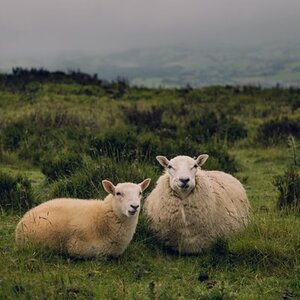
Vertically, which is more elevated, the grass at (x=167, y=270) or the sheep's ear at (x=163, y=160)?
the sheep's ear at (x=163, y=160)

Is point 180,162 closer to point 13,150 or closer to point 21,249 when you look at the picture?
point 21,249

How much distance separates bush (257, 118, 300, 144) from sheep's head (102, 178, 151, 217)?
36.4 ft

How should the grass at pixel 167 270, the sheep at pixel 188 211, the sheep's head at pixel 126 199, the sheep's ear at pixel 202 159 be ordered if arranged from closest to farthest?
the grass at pixel 167 270 → the sheep's head at pixel 126 199 → the sheep at pixel 188 211 → the sheep's ear at pixel 202 159

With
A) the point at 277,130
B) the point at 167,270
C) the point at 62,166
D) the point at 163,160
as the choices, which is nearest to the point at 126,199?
the point at 167,270

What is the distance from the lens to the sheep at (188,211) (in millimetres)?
7875

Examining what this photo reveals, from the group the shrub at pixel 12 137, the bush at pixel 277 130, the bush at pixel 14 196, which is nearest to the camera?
the bush at pixel 14 196

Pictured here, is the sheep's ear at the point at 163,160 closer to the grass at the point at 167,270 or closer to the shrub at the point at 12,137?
the grass at the point at 167,270

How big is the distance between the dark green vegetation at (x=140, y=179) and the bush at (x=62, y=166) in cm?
2

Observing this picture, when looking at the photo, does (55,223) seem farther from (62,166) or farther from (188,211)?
(62,166)

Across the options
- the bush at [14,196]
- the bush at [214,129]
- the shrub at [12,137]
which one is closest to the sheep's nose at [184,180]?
the bush at [14,196]

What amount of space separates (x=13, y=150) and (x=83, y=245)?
893 centimetres

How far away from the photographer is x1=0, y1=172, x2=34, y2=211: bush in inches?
381

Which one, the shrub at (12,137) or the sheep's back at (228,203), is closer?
the sheep's back at (228,203)

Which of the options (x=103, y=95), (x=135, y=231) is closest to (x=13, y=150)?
(x=135, y=231)
